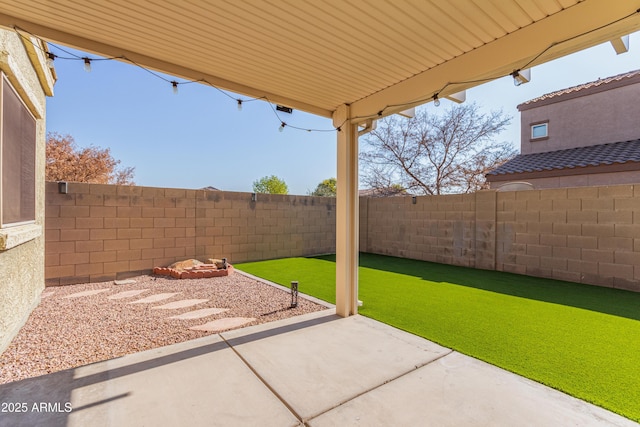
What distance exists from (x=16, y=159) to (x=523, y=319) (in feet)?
19.5

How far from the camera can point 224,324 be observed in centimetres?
352

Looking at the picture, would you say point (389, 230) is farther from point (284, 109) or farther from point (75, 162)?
point (75, 162)

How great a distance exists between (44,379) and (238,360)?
4.78 ft

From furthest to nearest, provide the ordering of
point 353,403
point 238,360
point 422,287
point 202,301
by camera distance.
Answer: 1. point 422,287
2. point 202,301
3. point 238,360
4. point 353,403

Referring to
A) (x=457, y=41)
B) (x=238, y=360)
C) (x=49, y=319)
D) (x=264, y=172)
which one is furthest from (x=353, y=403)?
(x=264, y=172)

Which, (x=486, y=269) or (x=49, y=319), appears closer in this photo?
(x=49, y=319)

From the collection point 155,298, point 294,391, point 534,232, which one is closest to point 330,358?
point 294,391

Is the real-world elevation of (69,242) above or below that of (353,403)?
above

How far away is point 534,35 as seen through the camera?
7.18ft

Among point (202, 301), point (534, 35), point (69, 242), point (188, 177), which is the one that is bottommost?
point (202, 301)

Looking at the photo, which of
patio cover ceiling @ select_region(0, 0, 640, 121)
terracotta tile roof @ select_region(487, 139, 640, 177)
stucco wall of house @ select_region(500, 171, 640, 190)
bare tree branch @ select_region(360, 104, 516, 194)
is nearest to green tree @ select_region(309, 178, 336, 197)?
bare tree branch @ select_region(360, 104, 516, 194)

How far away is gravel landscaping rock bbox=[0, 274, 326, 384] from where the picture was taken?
2.65 meters

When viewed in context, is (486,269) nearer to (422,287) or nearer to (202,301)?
(422,287)

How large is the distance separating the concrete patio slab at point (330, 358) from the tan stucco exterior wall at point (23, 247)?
204 cm
